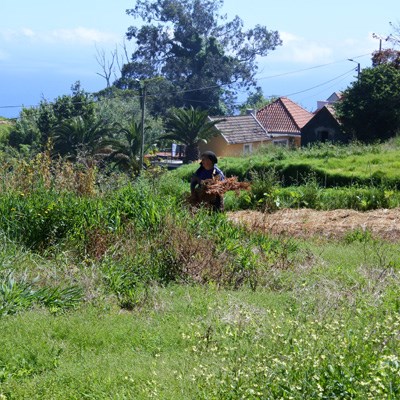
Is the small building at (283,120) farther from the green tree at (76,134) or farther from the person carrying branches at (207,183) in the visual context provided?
the person carrying branches at (207,183)

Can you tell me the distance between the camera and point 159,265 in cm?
913

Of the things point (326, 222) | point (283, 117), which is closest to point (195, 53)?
point (283, 117)

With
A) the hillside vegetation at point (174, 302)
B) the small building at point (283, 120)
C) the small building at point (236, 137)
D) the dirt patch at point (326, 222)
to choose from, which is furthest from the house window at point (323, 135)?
the hillside vegetation at point (174, 302)

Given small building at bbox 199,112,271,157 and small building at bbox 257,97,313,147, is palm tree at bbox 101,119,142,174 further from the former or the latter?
small building at bbox 257,97,313,147

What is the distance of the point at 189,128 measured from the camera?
43.9m

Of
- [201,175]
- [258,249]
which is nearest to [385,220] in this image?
[201,175]

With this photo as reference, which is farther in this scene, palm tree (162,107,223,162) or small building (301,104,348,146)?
small building (301,104,348,146)

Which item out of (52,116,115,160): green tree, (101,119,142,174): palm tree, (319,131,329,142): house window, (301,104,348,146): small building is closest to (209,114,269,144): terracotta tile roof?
(301,104,348,146): small building

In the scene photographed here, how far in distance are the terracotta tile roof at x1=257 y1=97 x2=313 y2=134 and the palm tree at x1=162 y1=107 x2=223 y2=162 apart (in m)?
19.3

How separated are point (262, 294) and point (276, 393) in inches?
131

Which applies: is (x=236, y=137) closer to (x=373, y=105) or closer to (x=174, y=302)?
(x=373, y=105)

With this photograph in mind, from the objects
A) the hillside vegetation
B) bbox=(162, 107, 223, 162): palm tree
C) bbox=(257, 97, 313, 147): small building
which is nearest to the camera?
the hillside vegetation

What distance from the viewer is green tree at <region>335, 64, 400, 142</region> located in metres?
39.2

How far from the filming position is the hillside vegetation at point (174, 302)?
5320mm
